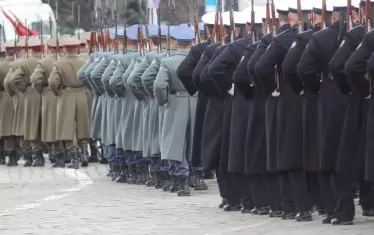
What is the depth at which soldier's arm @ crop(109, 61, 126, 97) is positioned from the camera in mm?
22875

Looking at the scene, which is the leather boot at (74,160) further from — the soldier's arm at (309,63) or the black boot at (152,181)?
the soldier's arm at (309,63)

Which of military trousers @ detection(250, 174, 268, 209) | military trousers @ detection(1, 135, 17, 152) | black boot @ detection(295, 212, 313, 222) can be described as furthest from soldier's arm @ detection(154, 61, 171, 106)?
military trousers @ detection(1, 135, 17, 152)

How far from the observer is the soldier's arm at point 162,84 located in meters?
20.3

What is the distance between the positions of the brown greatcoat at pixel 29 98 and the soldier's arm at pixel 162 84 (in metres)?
8.40

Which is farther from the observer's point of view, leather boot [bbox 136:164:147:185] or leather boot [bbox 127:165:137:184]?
leather boot [bbox 127:165:137:184]

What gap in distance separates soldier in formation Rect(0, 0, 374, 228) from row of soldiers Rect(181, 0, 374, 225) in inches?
0.4

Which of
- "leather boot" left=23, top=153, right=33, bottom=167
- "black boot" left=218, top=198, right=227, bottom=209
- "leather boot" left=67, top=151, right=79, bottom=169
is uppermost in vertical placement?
"black boot" left=218, top=198, right=227, bottom=209

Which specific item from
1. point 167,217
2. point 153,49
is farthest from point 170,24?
point 167,217

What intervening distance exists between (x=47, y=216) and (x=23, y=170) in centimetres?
991

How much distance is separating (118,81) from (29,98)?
20.6 feet

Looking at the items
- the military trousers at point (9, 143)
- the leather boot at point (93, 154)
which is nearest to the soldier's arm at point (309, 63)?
the leather boot at point (93, 154)

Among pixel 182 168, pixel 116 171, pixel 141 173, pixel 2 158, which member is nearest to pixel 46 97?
pixel 2 158

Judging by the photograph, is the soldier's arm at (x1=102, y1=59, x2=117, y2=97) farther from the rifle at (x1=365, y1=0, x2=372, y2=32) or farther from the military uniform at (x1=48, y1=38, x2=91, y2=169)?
the rifle at (x1=365, y1=0, x2=372, y2=32)

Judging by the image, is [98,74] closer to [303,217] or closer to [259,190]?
[259,190]
